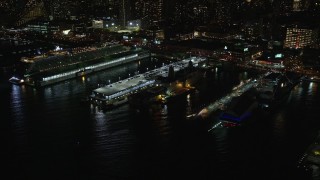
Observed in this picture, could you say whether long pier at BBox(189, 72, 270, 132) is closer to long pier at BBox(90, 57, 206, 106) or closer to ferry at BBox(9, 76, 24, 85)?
long pier at BBox(90, 57, 206, 106)

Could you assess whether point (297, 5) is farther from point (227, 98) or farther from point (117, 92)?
→ point (117, 92)

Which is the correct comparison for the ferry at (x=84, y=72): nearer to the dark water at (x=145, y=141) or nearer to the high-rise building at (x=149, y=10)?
the dark water at (x=145, y=141)

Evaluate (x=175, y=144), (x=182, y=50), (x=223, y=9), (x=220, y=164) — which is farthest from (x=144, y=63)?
(x=223, y=9)

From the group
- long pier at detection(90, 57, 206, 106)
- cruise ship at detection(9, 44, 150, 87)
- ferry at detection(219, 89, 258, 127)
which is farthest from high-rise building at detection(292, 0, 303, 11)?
ferry at detection(219, 89, 258, 127)

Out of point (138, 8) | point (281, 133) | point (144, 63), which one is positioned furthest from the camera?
point (138, 8)

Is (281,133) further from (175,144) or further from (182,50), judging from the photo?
(182,50)

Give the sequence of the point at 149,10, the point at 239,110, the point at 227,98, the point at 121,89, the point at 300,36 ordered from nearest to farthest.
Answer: the point at 239,110
the point at 227,98
the point at 121,89
the point at 300,36
the point at 149,10

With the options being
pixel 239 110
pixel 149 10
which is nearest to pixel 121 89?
pixel 239 110
